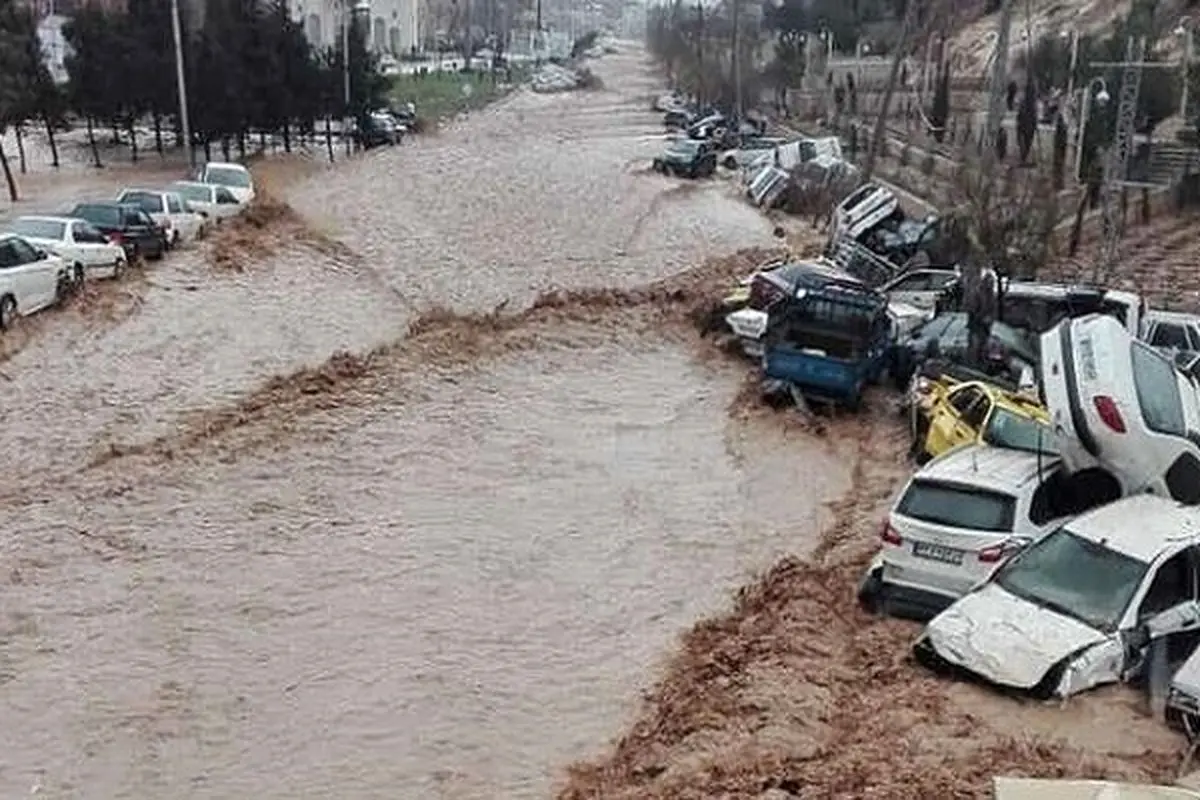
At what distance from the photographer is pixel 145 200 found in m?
31.1

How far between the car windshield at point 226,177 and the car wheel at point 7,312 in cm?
1500

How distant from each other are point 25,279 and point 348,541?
9792 millimetres

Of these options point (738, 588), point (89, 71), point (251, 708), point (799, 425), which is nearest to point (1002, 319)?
point (799, 425)

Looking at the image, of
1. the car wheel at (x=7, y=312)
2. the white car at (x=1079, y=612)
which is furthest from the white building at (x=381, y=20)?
the white car at (x=1079, y=612)

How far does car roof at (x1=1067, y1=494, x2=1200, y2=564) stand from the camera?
11.4 m

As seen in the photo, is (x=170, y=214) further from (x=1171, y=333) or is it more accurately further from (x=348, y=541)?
(x=1171, y=333)

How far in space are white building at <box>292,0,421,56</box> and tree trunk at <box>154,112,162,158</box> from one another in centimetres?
4574

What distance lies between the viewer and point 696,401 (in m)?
22.9

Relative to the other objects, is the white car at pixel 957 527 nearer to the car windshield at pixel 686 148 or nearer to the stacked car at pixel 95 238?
the stacked car at pixel 95 238

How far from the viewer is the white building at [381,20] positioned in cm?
10944

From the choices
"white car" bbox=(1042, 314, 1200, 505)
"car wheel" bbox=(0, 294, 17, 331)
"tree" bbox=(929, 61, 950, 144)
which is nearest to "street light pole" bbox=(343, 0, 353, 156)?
"tree" bbox=(929, 61, 950, 144)

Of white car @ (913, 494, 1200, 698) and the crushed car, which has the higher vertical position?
white car @ (913, 494, 1200, 698)

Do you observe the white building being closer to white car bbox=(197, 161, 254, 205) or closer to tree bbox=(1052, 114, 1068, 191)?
white car bbox=(197, 161, 254, 205)

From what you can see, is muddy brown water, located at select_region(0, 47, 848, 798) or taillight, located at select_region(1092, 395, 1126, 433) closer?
muddy brown water, located at select_region(0, 47, 848, 798)
